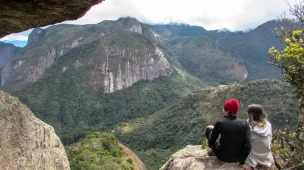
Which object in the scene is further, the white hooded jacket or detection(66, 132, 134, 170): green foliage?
detection(66, 132, 134, 170): green foliage

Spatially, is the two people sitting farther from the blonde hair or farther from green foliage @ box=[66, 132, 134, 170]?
green foliage @ box=[66, 132, 134, 170]

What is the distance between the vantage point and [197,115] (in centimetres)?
12556

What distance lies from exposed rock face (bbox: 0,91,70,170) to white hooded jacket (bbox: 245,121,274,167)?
7.66 meters

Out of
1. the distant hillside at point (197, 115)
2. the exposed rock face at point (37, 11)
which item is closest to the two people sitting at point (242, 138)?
the exposed rock face at point (37, 11)

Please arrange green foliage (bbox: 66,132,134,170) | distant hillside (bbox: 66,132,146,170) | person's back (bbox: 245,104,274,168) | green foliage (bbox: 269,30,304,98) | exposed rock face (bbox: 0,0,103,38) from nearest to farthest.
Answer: exposed rock face (bbox: 0,0,103,38), green foliage (bbox: 269,30,304,98), person's back (bbox: 245,104,274,168), green foliage (bbox: 66,132,134,170), distant hillside (bbox: 66,132,146,170)

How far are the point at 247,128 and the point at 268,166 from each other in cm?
179

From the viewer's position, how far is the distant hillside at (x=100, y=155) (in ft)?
143

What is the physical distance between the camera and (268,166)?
36.2 feet

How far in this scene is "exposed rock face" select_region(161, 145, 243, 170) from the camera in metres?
11.0

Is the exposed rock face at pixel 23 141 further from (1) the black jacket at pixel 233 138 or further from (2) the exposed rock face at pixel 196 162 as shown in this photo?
(1) the black jacket at pixel 233 138

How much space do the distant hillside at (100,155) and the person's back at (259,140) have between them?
3356cm

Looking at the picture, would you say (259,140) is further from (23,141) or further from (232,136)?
(23,141)

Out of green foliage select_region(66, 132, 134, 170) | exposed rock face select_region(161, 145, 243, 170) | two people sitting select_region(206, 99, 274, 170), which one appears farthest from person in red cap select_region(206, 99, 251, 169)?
green foliage select_region(66, 132, 134, 170)

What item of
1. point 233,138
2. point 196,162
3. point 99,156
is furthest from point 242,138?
point 99,156
